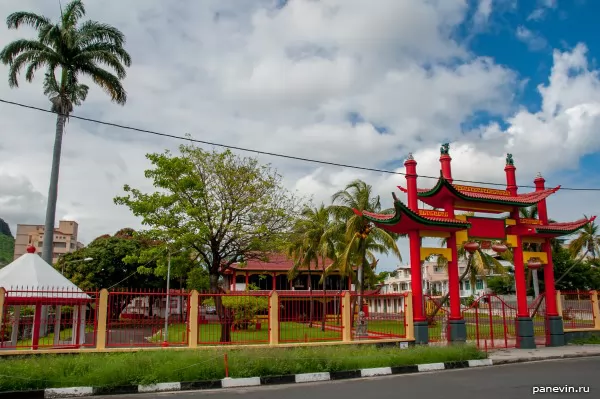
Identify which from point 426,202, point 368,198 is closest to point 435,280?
point 368,198

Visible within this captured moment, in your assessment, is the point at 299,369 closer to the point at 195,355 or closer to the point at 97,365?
the point at 195,355

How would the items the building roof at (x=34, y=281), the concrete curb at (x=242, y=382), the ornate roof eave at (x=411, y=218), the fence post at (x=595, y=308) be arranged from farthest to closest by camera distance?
the fence post at (x=595, y=308), the ornate roof eave at (x=411, y=218), the building roof at (x=34, y=281), the concrete curb at (x=242, y=382)

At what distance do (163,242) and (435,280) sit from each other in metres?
60.2

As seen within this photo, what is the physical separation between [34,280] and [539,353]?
51.0 ft

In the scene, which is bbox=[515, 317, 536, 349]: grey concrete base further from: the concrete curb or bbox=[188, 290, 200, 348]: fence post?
bbox=[188, 290, 200, 348]: fence post

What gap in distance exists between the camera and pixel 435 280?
73438 mm

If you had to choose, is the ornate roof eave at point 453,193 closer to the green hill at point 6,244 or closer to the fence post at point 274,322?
the fence post at point 274,322

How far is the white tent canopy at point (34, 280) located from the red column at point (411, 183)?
1033 cm

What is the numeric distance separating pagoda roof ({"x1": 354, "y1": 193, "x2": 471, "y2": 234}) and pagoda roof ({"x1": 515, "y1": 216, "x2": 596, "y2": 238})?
3127 millimetres

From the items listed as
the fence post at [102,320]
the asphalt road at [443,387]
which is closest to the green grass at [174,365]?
the fence post at [102,320]

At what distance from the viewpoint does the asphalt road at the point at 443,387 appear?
861 cm

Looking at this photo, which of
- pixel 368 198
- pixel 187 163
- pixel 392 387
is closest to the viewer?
pixel 392 387

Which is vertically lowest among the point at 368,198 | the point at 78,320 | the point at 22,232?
the point at 78,320

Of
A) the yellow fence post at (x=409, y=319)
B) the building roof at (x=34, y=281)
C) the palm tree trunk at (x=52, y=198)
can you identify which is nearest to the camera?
the building roof at (x=34, y=281)
